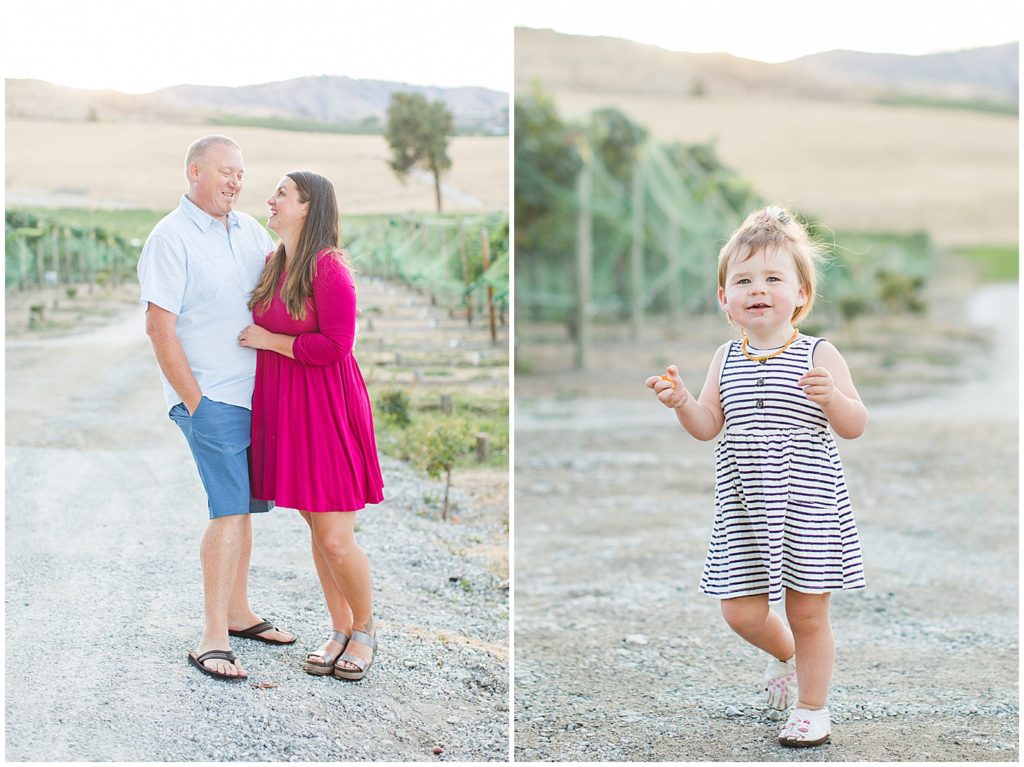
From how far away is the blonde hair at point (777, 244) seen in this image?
9.48 feet

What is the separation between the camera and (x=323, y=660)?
3133 millimetres

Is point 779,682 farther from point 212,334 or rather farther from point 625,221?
point 625,221

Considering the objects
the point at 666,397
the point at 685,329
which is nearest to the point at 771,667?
the point at 666,397

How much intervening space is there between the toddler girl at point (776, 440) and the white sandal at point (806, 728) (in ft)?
0.42

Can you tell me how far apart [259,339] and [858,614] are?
2807mm

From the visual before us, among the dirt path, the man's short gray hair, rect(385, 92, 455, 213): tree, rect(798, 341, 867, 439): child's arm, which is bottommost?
the dirt path

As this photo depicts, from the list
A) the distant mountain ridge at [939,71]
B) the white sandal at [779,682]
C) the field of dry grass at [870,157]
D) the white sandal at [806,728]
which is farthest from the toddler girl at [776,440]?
the distant mountain ridge at [939,71]

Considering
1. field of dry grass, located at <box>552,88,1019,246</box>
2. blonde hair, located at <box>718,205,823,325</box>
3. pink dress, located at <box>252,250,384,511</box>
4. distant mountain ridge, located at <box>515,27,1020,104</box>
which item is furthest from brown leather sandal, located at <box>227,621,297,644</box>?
field of dry grass, located at <box>552,88,1019,246</box>

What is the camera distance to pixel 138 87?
3508 mm

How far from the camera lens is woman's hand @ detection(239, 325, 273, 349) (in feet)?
9.62

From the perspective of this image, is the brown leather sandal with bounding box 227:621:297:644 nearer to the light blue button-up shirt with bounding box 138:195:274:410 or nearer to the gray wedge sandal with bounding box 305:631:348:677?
the gray wedge sandal with bounding box 305:631:348:677

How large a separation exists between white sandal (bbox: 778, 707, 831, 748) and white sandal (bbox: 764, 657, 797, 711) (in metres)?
0.24

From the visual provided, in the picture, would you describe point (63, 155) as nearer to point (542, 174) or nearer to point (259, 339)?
point (259, 339)

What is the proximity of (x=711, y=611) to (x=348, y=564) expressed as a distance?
1997 millimetres
